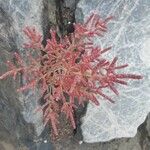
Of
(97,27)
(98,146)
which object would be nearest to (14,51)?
(97,27)

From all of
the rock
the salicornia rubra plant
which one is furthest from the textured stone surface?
the rock

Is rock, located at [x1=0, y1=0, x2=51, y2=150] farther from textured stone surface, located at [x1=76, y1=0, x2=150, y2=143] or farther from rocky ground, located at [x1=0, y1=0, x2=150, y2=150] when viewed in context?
textured stone surface, located at [x1=76, y1=0, x2=150, y2=143]

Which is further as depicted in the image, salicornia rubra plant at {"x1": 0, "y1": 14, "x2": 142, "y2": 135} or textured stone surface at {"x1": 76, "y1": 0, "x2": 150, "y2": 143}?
textured stone surface at {"x1": 76, "y1": 0, "x2": 150, "y2": 143}

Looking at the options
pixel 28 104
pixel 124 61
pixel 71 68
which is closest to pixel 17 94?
pixel 28 104

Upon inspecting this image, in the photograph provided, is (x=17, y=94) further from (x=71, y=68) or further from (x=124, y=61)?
(x=124, y=61)

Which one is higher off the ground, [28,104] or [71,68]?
[71,68]

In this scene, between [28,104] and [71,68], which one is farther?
[28,104]
